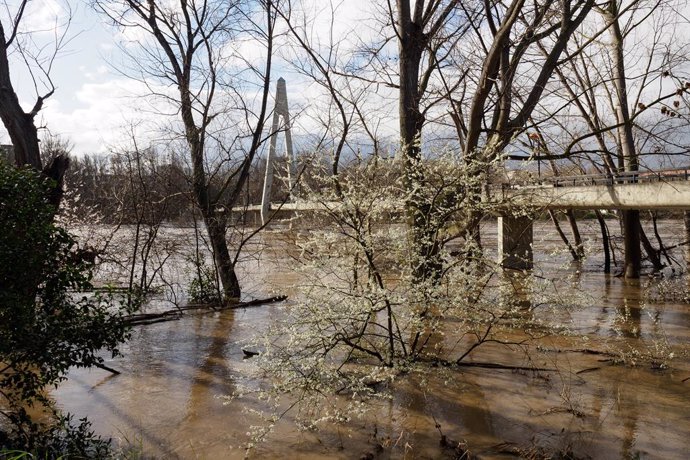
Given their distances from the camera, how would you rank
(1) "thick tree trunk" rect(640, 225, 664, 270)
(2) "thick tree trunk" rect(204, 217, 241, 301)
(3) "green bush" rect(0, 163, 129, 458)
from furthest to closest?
1. (1) "thick tree trunk" rect(640, 225, 664, 270)
2. (2) "thick tree trunk" rect(204, 217, 241, 301)
3. (3) "green bush" rect(0, 163, 129, 458)

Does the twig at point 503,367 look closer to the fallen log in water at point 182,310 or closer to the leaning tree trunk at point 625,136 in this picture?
the fallen log in water at point 182,310

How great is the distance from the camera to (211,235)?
1324 cm

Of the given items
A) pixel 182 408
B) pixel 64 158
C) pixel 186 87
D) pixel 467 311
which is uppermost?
pixel 186 87

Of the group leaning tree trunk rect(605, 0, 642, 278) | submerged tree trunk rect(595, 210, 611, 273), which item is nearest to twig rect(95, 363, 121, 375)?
leaning tree trunk rect(605, 0, 642, 278)

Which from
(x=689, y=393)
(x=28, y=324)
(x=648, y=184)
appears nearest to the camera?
(x=28, y=324)

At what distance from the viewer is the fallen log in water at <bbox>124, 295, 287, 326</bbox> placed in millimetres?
11395

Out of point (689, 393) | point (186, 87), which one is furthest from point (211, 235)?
point (689, 393)

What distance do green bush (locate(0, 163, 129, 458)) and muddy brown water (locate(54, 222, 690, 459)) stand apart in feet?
3.07

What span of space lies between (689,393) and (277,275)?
12875 millimetres

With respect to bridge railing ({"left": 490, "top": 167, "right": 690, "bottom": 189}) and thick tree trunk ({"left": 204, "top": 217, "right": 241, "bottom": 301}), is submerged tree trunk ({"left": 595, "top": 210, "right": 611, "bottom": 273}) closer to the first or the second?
bridge railing ({"left": 490, "top": 167, "right": 690, "bottom": 189})

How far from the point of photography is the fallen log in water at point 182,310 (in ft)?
37.4

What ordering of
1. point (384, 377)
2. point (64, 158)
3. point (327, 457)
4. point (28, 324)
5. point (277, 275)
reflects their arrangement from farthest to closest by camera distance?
point (277, 275) < point (64, 158) < point (384, 377) < point (327, 457) < point (28, 324)

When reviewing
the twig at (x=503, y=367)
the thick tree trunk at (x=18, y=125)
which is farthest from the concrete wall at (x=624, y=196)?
the thick tree trunk at (x=18, y=125)

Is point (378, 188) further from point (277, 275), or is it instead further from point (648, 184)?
point (277, 275)
